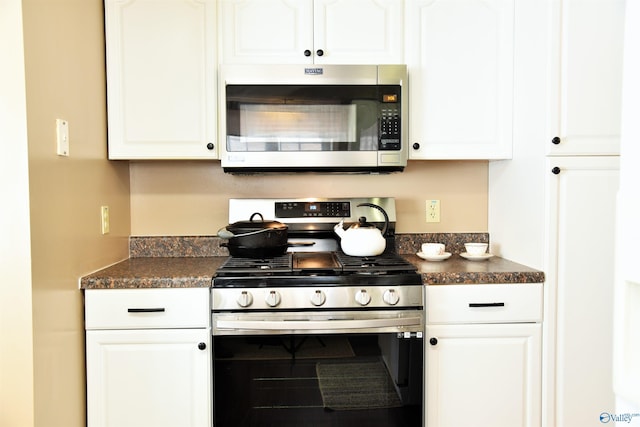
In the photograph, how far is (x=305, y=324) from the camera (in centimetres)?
159

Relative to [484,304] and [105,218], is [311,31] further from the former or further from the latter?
[484,304]

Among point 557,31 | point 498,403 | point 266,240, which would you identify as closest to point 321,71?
point 266,240

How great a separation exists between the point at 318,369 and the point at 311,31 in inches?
55.7

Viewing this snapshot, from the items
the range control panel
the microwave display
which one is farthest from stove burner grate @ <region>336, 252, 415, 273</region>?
the microwave display

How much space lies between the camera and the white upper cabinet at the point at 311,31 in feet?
6.18

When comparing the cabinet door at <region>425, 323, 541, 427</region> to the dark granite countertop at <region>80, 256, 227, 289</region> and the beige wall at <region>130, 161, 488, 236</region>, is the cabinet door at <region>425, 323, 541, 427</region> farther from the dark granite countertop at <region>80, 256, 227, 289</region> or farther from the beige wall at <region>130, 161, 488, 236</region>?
the dark granite countertop at <region>80, 256, 227, 289</region>

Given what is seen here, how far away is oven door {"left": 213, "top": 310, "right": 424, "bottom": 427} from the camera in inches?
62.7

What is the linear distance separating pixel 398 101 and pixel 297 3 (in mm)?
615

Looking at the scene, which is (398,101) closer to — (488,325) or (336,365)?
(488,325)

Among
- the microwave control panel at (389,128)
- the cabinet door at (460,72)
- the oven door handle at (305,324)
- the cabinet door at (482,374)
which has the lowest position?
the cabinet door at (482,374)
